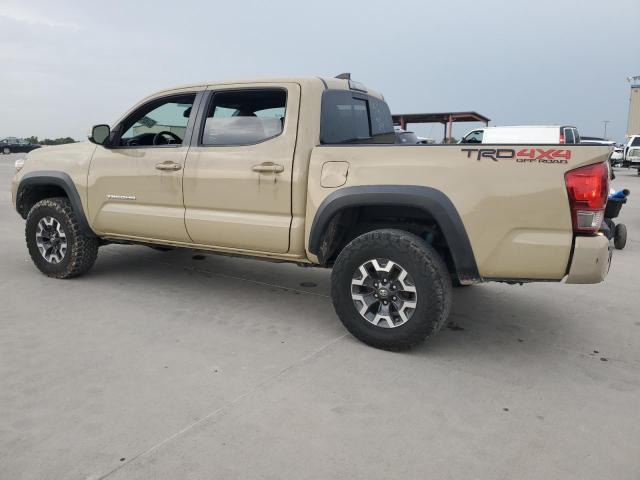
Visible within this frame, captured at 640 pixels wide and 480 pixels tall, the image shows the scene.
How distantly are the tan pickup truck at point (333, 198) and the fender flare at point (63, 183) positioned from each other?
0.04 ft

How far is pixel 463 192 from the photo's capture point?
10.2 feet

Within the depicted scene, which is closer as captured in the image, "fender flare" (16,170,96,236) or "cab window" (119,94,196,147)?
"cab window" (119,94,196,147)

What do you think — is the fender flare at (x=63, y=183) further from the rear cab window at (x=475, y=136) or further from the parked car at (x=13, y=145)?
the parked car at (x=13, y=145)

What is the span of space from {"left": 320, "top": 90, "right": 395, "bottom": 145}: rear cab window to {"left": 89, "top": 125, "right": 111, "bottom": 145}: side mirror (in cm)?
212

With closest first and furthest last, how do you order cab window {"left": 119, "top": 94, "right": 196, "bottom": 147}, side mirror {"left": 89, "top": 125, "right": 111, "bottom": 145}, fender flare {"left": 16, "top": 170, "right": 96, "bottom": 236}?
cab window {"left": 119, "top": 94, "right": 196, "bottom": 147}, side mirror {"left": 89, "top": 125, "right": 111, "bottom": 145}, fender flare {"left": 16, "top": 170, "right": 96, "bottom": 236}

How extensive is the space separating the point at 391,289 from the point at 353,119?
1.59m

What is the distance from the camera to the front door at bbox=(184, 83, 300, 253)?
3752 millimetres

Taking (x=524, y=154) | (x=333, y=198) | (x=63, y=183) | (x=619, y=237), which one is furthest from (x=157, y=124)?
(x=619, y=237)

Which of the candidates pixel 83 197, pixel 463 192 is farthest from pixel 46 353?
pixel 463 192

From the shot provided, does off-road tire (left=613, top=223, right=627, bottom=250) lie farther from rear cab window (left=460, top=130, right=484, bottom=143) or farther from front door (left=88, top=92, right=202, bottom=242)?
rear cab window (left=460, top=130, right=484, bottom=143)

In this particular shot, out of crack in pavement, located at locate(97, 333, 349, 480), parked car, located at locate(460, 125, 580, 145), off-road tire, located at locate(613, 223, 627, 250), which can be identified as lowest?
crack in pavement, located at locate(97, 333, 349, 480)

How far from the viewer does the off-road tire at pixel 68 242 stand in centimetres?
488

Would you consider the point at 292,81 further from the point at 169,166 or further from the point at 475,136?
the point at 475,136

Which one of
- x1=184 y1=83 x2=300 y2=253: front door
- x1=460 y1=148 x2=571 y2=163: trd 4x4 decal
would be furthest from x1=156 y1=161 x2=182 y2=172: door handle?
x1=460 y1=148 x2=571 y2=163: trd 4x4 decal
